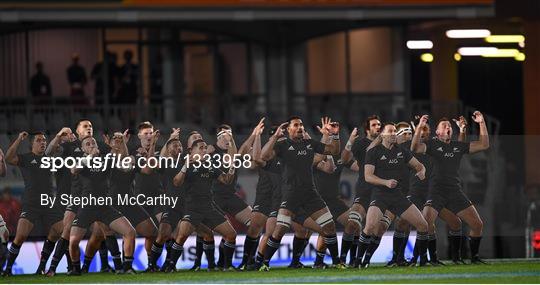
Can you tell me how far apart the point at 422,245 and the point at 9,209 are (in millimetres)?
6306

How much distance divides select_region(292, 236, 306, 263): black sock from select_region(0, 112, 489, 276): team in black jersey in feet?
0.07

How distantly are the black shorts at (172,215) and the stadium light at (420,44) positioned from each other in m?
12.3

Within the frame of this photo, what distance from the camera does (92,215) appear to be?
1115 inches

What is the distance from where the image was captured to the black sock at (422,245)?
29000mm

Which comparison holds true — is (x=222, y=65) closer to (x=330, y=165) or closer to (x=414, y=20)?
(x=414, y=20)

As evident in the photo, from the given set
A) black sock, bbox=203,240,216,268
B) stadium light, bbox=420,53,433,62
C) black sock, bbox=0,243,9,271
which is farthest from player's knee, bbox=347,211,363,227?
stadium light, bbox=420,53,433,62

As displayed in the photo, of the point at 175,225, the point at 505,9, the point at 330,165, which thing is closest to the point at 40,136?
the point at 175,225

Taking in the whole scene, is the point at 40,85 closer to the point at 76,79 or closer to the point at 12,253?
the point at 76,79

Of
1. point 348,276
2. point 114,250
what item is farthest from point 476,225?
point 114,250

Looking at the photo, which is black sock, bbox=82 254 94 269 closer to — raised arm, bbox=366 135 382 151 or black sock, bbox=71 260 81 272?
black sock, bbox=71 260 81 272

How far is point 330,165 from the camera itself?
29312 mm

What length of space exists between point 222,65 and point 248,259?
11.4 metres

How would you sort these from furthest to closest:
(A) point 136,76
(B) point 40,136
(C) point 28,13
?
(A) point 136,76, (C) point 28,13, (B) point 40,136

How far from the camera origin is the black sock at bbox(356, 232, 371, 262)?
2880 cm
